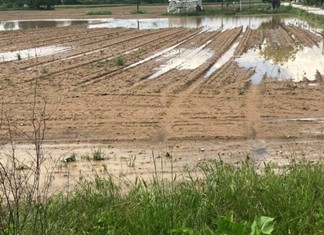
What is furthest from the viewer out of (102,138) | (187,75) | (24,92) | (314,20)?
(314,20)

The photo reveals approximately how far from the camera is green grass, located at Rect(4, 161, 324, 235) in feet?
15.1

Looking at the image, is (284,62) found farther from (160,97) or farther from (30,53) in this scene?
(30,53)

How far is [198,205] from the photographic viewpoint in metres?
5.00

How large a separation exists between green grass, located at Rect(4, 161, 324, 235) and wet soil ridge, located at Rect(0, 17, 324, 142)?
358 centimetres

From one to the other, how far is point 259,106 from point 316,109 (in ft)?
4.04

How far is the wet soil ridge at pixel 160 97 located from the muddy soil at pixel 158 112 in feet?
0.08

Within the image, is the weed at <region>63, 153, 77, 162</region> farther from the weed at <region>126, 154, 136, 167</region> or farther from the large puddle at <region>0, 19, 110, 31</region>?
the large puddle at <region>0, 19, 110, 31</region>

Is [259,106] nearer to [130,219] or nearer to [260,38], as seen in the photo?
[130,219]

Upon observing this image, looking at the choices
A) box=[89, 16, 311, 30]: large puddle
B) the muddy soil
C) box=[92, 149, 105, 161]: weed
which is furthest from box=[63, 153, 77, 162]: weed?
box=[89, 16, 311, 30]: large puddle

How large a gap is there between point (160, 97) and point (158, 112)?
1.49m

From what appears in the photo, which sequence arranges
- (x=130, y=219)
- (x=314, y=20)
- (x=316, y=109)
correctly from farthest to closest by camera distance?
(x=314, y=20)
(x=316, y=109)
(x=130, y=219)

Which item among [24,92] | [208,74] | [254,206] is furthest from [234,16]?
[254,206]

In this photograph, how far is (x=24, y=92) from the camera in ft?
42.9

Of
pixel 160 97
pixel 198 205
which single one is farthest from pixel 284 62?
pixel 198 205
